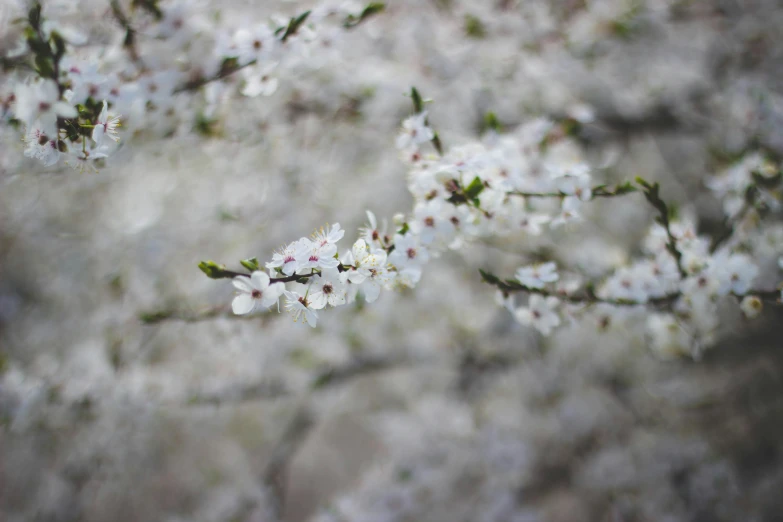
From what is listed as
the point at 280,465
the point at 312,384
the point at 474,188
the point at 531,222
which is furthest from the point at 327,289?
the point at 280,465

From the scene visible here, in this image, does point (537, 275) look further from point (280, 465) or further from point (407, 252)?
point (280, 465)

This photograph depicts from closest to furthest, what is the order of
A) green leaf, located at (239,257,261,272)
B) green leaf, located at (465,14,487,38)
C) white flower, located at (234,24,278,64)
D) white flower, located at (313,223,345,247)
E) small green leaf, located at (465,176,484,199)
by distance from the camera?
1. green leaf, located at (239,257,261,272)
2. white flower, located at (313,223,345,247)
3. small green leaf, located at (465,176,484,199)
4. white flower, located at (234,24,278,64)
5. green leaf, located at (465,14,487,38)

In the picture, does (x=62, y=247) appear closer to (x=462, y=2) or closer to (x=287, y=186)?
(x=287, y=186)

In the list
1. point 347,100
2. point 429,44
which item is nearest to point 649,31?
point 429,44

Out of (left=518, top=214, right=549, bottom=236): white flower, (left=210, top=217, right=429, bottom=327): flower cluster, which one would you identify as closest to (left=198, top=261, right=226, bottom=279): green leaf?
Result: (left=210, top=217, right=429, bottom=327): flower cluster

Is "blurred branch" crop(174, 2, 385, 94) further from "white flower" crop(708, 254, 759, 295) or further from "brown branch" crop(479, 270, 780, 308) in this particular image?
"white flower" crop(708, 254, 759, 295)

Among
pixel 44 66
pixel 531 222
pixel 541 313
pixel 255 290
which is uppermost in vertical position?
pixel 44 66
